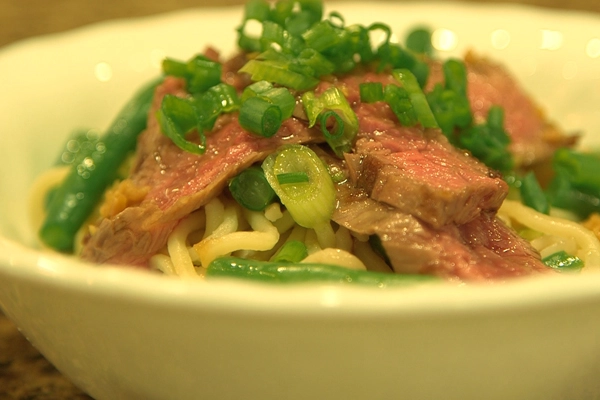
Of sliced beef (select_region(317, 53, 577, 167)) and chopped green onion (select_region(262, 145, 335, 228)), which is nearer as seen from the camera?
chopped green onion (select_region(262, 145, 335, 228))

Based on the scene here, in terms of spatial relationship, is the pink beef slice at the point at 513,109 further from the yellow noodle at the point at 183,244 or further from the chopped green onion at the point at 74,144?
the chopped green onion at the point at 74,144

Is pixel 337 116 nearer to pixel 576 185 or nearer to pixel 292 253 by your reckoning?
pixel 292 253

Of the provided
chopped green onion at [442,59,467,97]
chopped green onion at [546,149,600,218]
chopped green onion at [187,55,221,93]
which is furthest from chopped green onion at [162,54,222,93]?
chopped green onion at [546,149,600,218]

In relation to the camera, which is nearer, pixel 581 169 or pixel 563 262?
pixel 563 262

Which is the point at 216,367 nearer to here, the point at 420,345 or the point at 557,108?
the point at 420,345

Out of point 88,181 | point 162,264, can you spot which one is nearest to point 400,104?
point 162,264

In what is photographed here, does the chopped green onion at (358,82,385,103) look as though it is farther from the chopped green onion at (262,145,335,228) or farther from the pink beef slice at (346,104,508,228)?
the chopped green onion at (262,145,335,228)

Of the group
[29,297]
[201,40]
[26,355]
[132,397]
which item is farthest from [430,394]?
[201,40]

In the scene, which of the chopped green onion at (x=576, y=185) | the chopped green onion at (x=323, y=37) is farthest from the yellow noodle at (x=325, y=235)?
the chopped green onion at (x=576, y=185)
